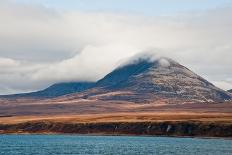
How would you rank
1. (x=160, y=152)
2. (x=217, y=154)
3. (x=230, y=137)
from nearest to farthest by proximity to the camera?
(x=217, y=154), (x=160, y=152), (x=230, y=137)

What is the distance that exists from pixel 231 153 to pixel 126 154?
82.9ft

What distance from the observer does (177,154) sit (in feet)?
398

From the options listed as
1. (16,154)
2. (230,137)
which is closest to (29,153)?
(16,154)

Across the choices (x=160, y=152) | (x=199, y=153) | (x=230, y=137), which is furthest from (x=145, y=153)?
(x=230, y=137)

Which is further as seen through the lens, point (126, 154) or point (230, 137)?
point (230, 137)

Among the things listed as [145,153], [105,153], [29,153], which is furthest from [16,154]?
[145,153]

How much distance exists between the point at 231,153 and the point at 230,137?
7827cm

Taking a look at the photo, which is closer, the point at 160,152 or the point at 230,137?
the point at 160,152

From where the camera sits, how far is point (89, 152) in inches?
5069

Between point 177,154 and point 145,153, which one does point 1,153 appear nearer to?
point 145,153

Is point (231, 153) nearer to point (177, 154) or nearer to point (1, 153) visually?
point (177, 154)

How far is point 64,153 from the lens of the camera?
126 metres

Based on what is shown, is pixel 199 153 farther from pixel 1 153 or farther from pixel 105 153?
pixel 1 153

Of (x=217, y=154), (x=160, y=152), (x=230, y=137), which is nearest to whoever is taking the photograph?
(x=217, y=154)
